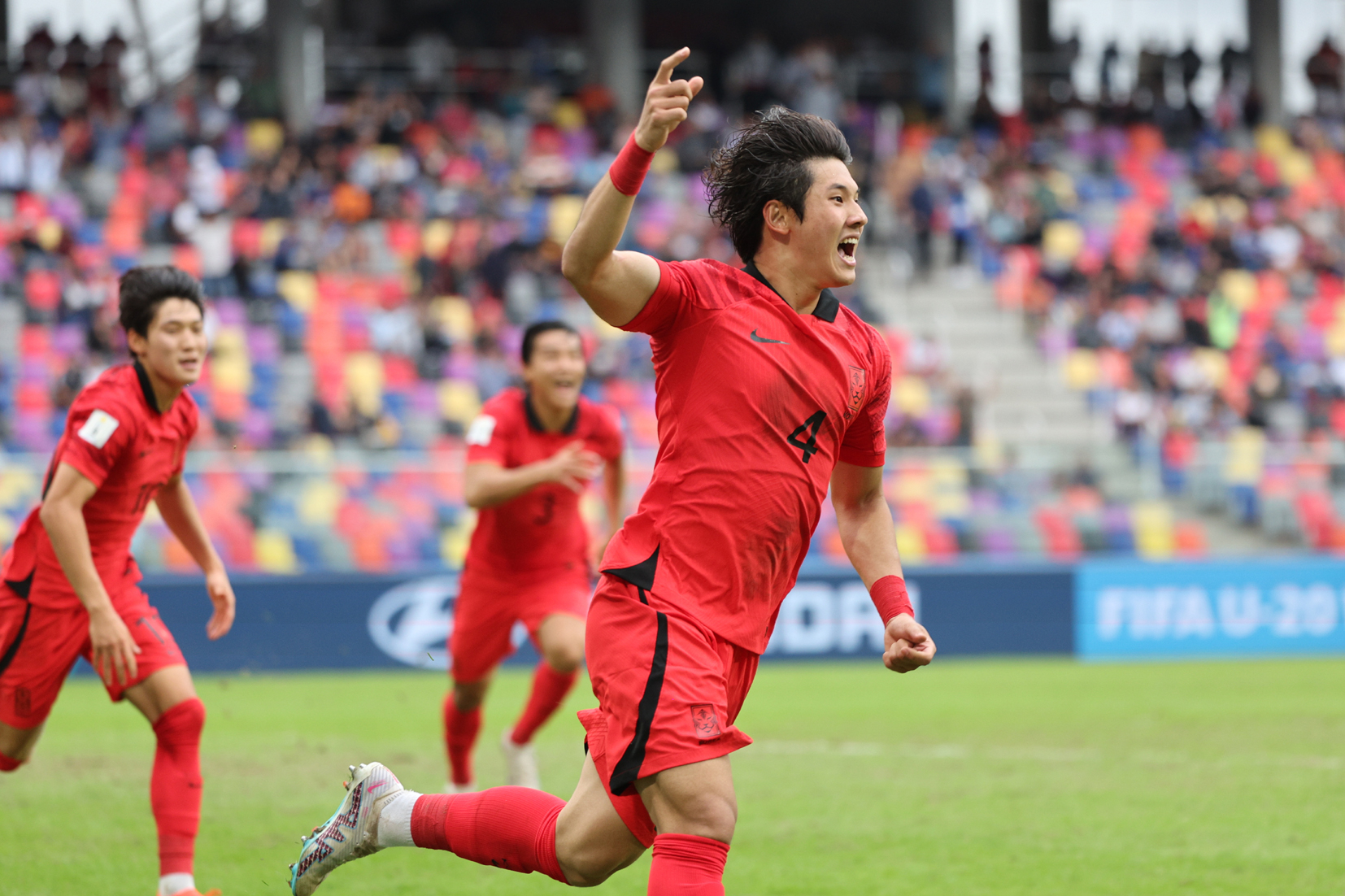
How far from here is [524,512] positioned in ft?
26.5

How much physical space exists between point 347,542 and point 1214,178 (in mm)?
17970

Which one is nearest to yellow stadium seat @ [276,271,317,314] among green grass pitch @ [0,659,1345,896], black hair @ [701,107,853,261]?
green grass pitch @ [0,659,1345,896]

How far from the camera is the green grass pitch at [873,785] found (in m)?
6.25

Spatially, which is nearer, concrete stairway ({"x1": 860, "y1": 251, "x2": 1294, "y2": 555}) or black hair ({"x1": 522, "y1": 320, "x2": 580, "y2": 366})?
black hair ({"x1": 522, "y1": 320, "x2": 580, "y2": 366})

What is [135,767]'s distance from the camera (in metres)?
9.20

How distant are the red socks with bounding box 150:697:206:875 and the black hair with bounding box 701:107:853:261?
2.86 metres

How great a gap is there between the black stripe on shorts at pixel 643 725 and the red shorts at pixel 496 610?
403 centimetres

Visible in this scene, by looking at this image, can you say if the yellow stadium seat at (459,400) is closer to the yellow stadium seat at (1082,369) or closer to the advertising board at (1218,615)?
the advertising board at (1218,615)

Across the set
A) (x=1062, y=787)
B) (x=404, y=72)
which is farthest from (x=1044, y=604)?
(x=404, y=72)

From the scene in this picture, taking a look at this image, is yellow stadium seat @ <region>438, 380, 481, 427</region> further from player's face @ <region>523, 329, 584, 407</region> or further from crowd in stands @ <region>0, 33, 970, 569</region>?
player's face @ <region>523, 329, 584, 407</region>

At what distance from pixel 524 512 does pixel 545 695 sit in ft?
3.19

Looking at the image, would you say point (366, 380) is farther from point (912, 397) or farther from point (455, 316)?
point (912, 397)

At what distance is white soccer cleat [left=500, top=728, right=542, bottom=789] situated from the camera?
8031 millimetres

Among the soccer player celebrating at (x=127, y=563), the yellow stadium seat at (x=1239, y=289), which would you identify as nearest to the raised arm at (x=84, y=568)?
the soccer player celebrating at (x=127, y=563)
